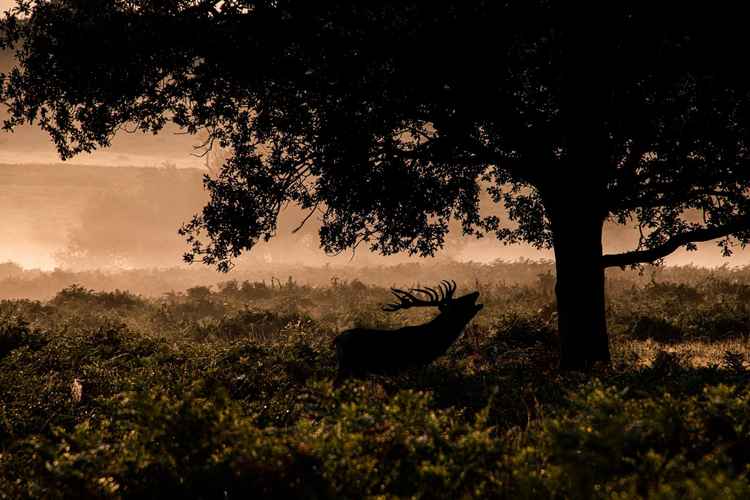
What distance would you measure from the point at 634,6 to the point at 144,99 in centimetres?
813

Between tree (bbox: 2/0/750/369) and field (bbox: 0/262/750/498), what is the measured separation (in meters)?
2.47

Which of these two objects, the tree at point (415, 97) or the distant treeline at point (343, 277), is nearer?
the tree at point (415, 97)

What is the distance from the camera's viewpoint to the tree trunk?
11.5 meters

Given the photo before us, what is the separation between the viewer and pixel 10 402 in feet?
33.5

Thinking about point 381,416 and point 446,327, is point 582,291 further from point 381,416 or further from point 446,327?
point 381,416

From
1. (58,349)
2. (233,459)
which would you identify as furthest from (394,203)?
(58,349)

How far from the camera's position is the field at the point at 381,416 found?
5129 millimetres

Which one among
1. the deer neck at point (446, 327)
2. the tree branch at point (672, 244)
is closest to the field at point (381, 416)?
the deer neck at point (446, 327)

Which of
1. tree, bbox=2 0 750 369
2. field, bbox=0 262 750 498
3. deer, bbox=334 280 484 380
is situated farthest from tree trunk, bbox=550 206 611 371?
deer, bbox=334 280 484 380

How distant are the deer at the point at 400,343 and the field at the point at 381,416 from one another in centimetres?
32

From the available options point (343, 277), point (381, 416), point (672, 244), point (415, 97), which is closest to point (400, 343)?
point (415, 97)

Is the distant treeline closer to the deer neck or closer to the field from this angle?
the field

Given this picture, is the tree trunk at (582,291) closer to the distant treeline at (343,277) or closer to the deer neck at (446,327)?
the deer neck at (446,327)

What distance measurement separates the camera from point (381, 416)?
6168 millimetres
